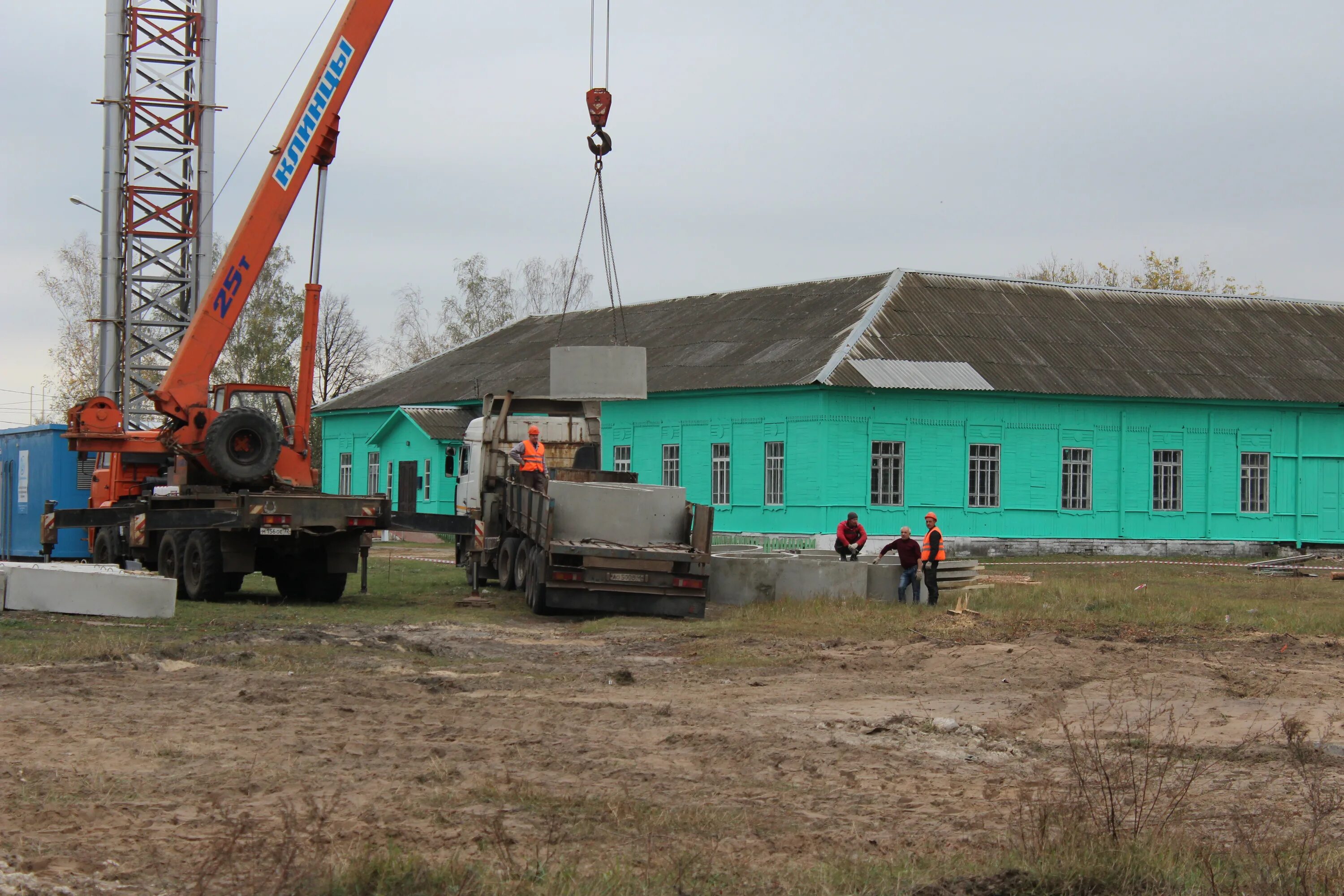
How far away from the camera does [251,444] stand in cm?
1964

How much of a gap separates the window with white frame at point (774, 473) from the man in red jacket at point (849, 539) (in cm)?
1144

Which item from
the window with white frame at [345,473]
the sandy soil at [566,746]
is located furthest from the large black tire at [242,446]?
the window with white frame at [345,473]

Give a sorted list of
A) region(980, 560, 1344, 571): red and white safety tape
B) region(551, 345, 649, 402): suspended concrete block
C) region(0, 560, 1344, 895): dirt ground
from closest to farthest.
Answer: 1. region(0, 560, 1344, 895): dirt ground
2. region(551, 345, 649, 402): suspended concrete block
3. region(980, 560, 1344, 571): red and white safety tape

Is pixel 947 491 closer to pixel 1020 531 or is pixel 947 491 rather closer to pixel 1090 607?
pixel 1020 531

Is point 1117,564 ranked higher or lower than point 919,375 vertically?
lower

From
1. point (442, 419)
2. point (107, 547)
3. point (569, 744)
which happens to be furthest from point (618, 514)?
point (442, 419)

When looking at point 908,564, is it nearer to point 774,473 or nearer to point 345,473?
point 774,473

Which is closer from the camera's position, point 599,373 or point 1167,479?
point 599,373

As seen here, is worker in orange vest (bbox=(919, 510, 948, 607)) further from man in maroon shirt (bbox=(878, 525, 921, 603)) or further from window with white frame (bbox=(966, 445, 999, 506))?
window with white frame (bbox=(966, 445, 999, 506))

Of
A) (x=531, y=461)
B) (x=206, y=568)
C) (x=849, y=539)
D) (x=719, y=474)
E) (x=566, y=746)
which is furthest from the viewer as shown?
(x=719, y=474)

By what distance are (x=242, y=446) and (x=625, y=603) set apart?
17.7 feet

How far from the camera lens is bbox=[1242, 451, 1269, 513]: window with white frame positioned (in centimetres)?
3734

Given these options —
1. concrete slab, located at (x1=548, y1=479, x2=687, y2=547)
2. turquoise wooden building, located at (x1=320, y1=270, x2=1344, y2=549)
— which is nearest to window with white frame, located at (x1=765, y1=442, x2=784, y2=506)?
turquoise wooden building, located at (x1=320, y1=270, x2=1344, y2=549)

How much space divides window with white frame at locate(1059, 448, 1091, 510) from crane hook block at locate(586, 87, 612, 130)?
19206mm
